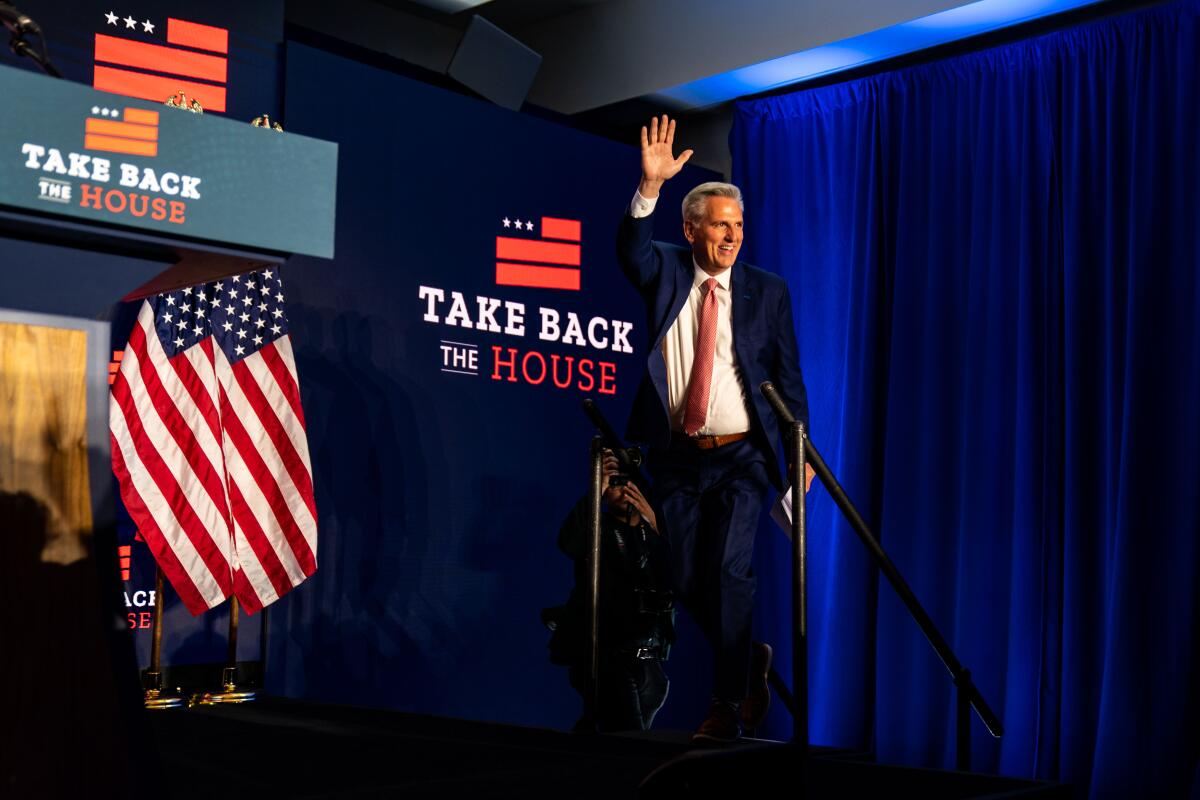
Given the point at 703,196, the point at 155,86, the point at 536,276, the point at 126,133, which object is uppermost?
the point at 155,86

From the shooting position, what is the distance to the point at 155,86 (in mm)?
4500

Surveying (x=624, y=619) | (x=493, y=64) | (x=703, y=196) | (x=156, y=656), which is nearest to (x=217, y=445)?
(x=156, y=656)

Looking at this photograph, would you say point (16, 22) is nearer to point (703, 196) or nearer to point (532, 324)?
point (703, 196)

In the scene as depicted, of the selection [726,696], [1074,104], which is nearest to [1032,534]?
[1074,104]

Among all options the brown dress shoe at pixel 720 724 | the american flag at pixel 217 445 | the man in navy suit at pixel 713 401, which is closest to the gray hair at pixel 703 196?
the man in navy suit at pixel 713 401

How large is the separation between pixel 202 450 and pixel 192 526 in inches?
10.0

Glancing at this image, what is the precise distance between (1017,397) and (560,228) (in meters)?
2.14

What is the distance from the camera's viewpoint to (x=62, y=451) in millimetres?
1479

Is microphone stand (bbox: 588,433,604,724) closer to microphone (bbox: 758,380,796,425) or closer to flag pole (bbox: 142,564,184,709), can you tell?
microphone (bbox: 758,380,796,425)

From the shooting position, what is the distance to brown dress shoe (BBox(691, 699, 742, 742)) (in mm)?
3168

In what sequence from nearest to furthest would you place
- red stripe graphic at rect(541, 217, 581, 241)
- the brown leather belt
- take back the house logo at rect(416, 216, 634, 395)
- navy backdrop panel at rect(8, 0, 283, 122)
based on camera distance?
the brown leather belt → navy backdrop panel at rect(8, 0, 283, 122) → take back the house logo at rect(416, 216, 634, 395) → red stripe graphic at rect(541, 217, 581, 241)

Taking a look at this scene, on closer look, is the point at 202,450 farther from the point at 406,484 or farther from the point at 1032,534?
the point at 1032,534

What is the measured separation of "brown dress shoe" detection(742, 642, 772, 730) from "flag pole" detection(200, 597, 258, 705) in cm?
176

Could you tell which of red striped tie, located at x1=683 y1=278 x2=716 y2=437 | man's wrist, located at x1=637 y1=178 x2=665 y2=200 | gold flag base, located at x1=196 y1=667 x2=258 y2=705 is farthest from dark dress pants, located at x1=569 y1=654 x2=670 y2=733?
man's wrist, located at x1=637 y1=178 x2=665 y2=200
